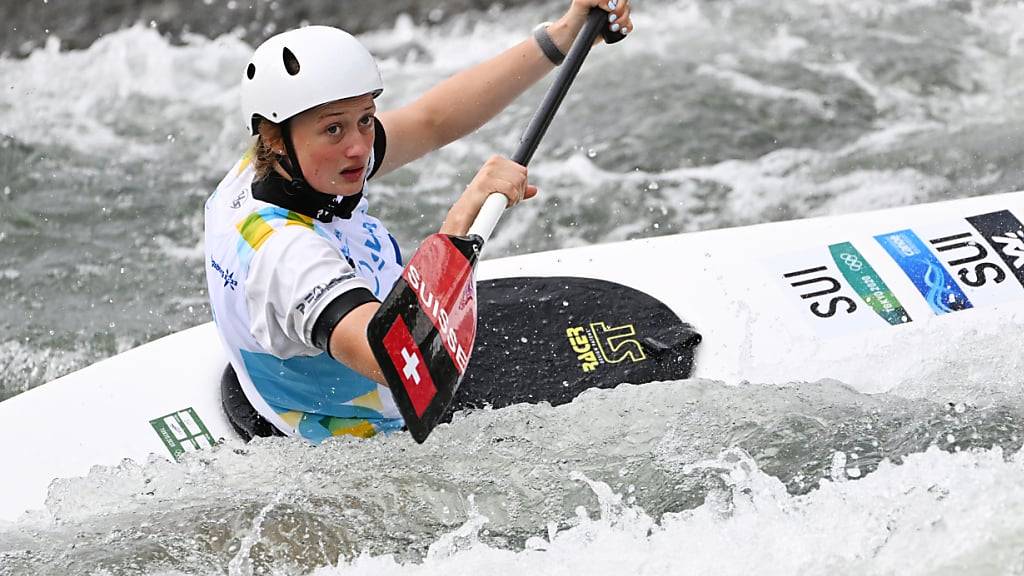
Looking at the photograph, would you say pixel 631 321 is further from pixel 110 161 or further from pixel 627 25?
pixel 110 161

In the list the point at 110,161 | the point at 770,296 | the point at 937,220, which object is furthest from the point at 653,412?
the point at 110,161

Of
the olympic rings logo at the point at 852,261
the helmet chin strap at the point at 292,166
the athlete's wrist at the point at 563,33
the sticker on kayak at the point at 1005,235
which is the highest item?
the helmet chin strap at the point at 292,166

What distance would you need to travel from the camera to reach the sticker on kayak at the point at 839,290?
2.70m

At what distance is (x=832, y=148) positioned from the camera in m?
5.17

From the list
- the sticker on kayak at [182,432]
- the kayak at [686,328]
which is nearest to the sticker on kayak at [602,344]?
the kayak at [686,328]

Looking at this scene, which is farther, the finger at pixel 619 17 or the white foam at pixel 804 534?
the finger at pixel 619 17

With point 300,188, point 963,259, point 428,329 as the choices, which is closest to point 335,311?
point 428,329

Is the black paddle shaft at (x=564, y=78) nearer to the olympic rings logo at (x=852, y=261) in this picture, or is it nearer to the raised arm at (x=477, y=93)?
the raised arm at (x=477, y=93)

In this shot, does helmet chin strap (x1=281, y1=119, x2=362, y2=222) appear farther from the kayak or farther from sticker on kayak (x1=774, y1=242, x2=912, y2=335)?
sticker on kayak (x1=774, y1=242, x2=912, y2=335)

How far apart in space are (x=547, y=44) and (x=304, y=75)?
2.35ft

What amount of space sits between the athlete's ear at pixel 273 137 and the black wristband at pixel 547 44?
2.29ft

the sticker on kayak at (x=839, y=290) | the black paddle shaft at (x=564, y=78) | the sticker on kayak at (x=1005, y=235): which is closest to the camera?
the black paddle shaft at (x=564, y=78)

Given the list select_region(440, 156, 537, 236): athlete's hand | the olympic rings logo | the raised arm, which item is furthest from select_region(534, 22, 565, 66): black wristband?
the olympic rings logo

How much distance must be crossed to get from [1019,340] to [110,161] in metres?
3.89
